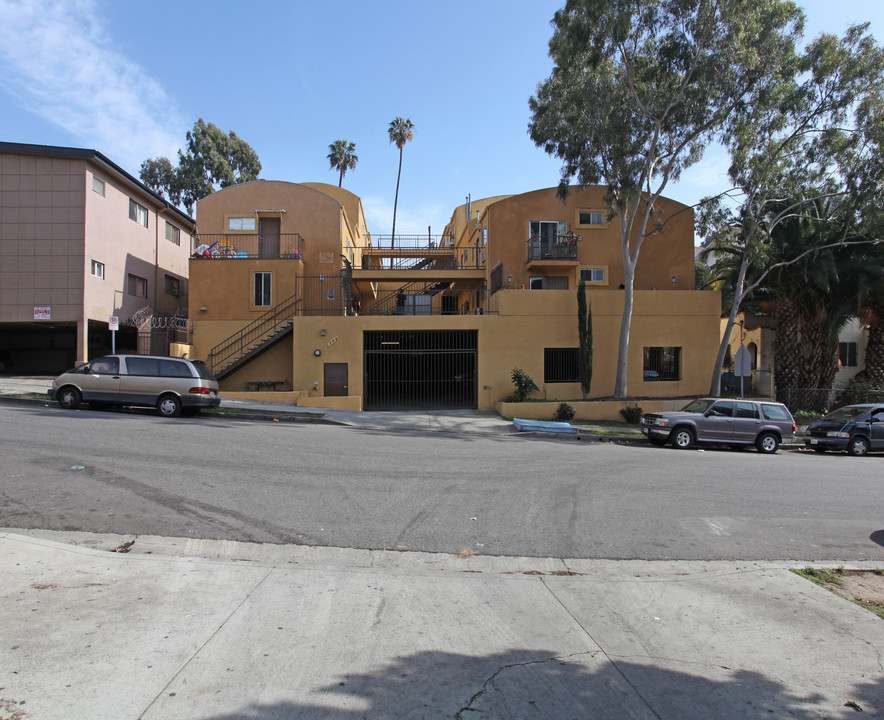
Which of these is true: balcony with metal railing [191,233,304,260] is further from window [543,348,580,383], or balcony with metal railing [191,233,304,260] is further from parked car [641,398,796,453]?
parked car [641,398,796,453]

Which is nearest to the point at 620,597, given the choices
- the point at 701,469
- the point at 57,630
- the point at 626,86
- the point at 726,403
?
the point at 57,630

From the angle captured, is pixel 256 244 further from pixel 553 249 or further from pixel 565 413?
pixel 565 413


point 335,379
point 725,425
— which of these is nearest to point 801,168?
point 725,425

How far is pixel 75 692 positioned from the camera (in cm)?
327

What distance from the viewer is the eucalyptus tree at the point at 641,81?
65.0 feet

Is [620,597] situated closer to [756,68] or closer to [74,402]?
[74,402]

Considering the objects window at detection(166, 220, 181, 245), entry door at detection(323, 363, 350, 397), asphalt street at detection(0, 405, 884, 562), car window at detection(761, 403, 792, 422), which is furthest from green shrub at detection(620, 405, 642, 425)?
window at detection(166, 220, 181, 245)

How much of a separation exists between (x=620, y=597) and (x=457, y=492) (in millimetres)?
3810

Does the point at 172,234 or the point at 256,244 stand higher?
the point at 172,234

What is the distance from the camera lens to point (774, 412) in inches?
697

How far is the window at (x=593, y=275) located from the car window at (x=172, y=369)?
18.2m

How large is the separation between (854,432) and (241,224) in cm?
2554

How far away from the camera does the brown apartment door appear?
90.4ft

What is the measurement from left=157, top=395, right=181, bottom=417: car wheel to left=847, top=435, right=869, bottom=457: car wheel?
1976 cm
